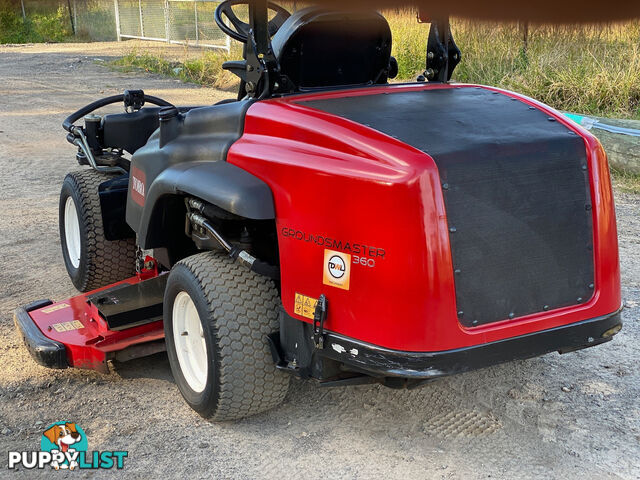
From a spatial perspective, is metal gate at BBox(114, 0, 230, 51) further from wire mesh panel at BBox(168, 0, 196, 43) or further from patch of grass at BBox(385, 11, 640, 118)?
patch of grass at BBox(385, 11, 640, 118)

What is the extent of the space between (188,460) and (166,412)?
0.39 meters

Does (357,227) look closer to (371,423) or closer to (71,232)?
(371,423)

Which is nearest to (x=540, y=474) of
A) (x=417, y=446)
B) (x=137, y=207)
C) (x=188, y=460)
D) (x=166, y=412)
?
(x=417, y=446)

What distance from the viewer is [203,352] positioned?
2963 millimetres

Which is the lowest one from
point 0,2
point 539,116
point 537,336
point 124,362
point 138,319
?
point 124,362

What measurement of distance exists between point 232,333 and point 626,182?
Answer: 492 centimetres

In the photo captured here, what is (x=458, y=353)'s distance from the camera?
2303mm

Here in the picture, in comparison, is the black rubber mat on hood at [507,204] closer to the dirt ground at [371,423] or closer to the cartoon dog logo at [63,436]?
the dirt ground at [371,423]

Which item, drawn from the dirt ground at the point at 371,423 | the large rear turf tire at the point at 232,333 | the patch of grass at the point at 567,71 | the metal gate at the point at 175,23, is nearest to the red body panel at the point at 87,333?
the dirt ground at the point at 371,423

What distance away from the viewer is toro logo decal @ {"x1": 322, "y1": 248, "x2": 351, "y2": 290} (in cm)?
234

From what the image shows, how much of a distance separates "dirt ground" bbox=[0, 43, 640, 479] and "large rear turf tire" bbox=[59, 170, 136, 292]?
478 mm

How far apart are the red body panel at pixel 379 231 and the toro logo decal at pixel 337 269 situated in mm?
18

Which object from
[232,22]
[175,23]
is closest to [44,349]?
[232,22]

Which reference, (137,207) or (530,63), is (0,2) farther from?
(530,63)
